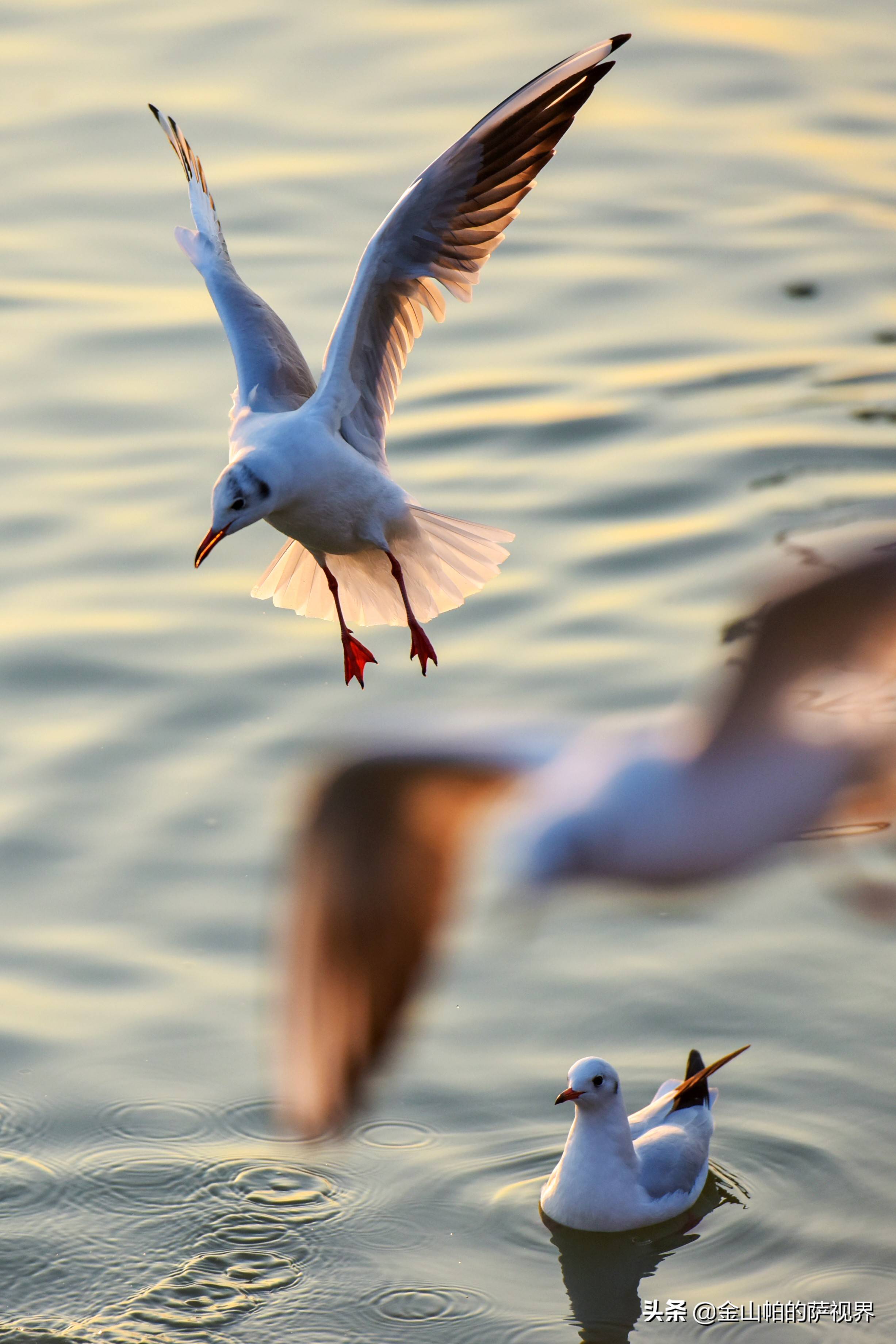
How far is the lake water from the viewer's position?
19.1 feet

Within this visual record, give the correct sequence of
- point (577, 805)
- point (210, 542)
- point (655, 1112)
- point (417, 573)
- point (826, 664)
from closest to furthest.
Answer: point (826, 664) < point (577, 805) < point (210, 542) < point (655, 1112) < point (417, 573)

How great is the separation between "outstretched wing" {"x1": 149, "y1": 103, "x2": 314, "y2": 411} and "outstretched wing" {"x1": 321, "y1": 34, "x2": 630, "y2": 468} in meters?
0.24

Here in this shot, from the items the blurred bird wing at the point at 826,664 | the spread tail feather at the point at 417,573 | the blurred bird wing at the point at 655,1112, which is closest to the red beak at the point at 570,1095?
the blurred bird wing at the point at 655,1112

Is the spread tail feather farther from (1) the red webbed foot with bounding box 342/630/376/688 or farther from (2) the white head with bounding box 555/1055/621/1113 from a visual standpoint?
(2) the white head with bounding box 555/1055/621/1113

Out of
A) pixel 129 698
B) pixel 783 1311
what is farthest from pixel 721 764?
pixel 129 698

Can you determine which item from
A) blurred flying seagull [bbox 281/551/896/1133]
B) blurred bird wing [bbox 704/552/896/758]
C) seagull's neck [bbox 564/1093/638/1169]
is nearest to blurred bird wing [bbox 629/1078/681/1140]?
seagull's neck [bbox 564/1093/638/1169]

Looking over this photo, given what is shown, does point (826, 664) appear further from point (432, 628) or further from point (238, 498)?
point (432, 628)

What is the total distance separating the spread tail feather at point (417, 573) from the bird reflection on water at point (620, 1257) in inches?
76.4

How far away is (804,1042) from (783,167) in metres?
9.29

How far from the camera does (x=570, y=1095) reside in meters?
5.91

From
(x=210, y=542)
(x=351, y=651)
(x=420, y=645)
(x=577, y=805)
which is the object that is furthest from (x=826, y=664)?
(x=351, y=651)

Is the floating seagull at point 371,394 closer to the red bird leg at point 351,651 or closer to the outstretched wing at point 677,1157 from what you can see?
the red bird leg at point 351,651

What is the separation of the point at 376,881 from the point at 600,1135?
13.1 ft

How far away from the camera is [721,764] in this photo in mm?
2197
